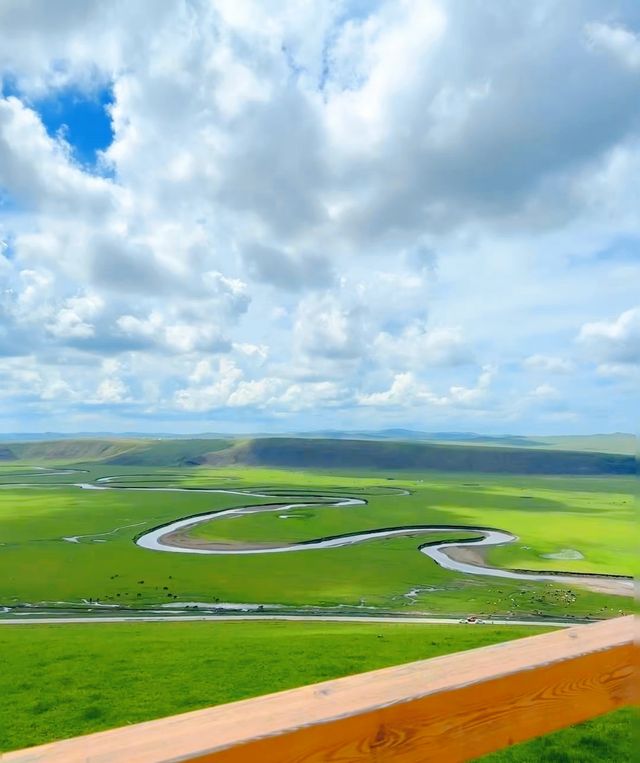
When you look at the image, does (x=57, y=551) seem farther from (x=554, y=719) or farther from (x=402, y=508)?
(x=554, y=719)

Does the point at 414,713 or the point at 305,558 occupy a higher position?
the point at 414,713

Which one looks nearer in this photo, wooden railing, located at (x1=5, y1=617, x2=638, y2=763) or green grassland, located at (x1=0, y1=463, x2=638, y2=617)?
wooden railing, located at (x1=5, y1=617, x2=638, y2=763)

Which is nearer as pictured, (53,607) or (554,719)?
(554,719)

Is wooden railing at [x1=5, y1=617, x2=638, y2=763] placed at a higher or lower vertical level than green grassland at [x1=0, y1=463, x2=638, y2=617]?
higher

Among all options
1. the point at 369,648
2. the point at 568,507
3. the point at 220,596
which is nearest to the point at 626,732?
the point at 369,648

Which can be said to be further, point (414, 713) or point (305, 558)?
point (305, 558)
